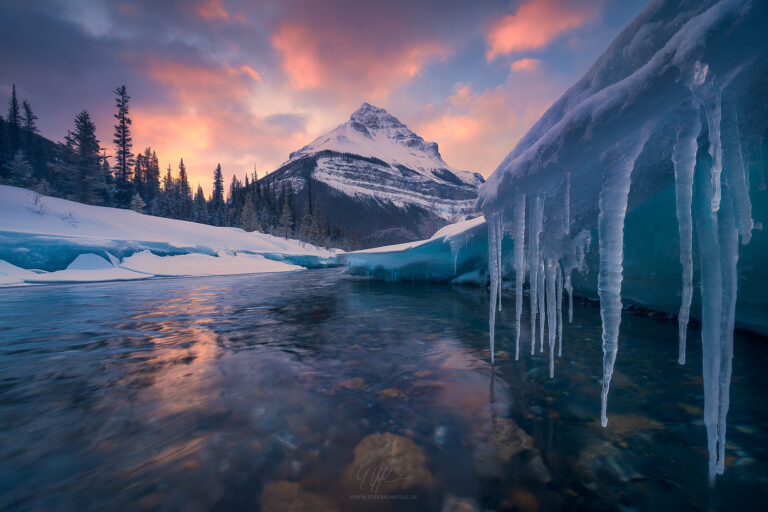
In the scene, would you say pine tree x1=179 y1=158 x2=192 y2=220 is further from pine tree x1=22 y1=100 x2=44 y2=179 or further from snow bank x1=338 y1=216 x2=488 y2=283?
snow bank x1=338 y1=216 x2=488 y2=283

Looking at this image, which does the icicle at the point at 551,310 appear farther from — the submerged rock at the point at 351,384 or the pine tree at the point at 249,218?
the pine tree at the point at 249,218

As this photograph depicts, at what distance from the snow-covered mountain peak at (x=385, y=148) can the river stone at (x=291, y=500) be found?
151 metres

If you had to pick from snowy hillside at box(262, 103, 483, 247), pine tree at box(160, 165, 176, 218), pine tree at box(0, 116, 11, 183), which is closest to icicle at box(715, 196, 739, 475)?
pine tree at box(160, 165, 176, 218)

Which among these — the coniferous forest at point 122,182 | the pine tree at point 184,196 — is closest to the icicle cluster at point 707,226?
the coniferous forest at point 122,182

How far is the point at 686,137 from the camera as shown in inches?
78.3

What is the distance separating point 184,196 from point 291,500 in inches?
2403

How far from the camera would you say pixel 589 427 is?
2068mm

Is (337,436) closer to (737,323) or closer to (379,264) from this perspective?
(737,323)

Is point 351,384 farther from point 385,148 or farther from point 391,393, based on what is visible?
point 385,148

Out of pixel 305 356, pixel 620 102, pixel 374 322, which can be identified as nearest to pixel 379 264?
pixel 374 322

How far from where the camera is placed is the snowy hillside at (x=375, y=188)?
110125mm
